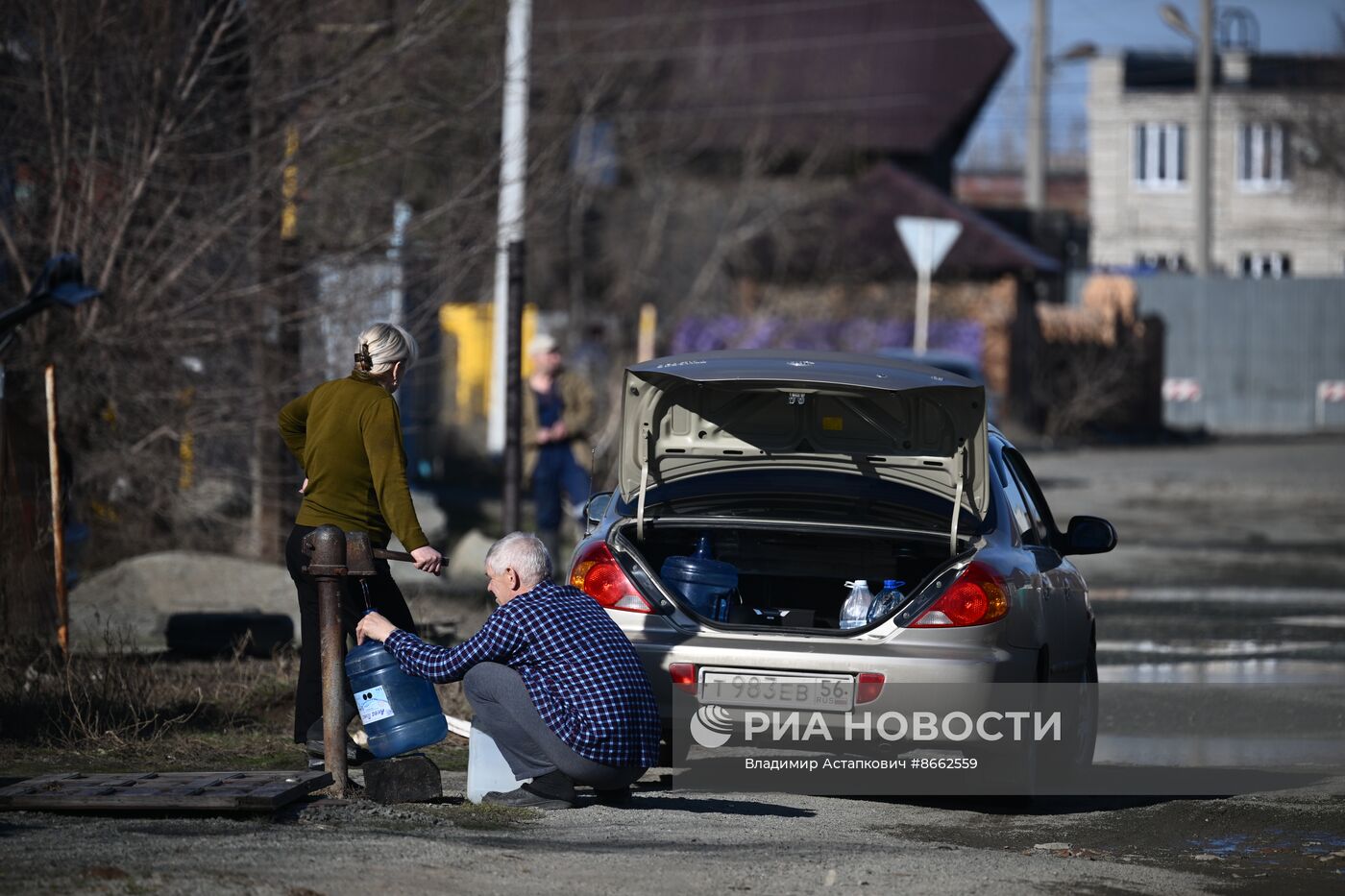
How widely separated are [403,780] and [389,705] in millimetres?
294

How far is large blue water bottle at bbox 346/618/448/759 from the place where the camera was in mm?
6555

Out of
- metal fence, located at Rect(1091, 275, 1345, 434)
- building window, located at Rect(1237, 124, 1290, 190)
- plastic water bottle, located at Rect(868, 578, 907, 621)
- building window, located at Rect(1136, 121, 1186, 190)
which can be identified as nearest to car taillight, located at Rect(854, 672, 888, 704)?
plastic water bottle, located at Rect(868, 578, 907, 621)

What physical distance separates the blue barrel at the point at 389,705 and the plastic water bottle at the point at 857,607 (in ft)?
5.33

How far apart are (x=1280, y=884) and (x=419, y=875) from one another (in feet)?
8.39

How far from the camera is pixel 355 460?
7.20m

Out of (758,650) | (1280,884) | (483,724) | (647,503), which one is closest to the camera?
(1280,884)

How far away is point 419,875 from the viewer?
5188mm

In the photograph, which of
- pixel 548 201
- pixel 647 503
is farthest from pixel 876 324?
pixel 647 503

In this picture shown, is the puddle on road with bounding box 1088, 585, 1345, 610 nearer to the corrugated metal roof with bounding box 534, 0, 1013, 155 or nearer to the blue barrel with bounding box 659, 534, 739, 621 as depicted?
the blue barrel with bounding box 659, 534, 739, 621

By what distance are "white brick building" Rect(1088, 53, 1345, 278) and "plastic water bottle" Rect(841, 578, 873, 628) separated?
48887 mm

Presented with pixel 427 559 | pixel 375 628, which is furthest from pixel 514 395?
pixel 375 628

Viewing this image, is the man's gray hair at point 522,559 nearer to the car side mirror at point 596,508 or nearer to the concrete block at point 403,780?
the concrete block at point 403,780

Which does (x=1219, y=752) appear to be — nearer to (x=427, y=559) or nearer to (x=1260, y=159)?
(x=427, y=559)

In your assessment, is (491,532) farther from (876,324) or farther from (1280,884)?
(876,324)
